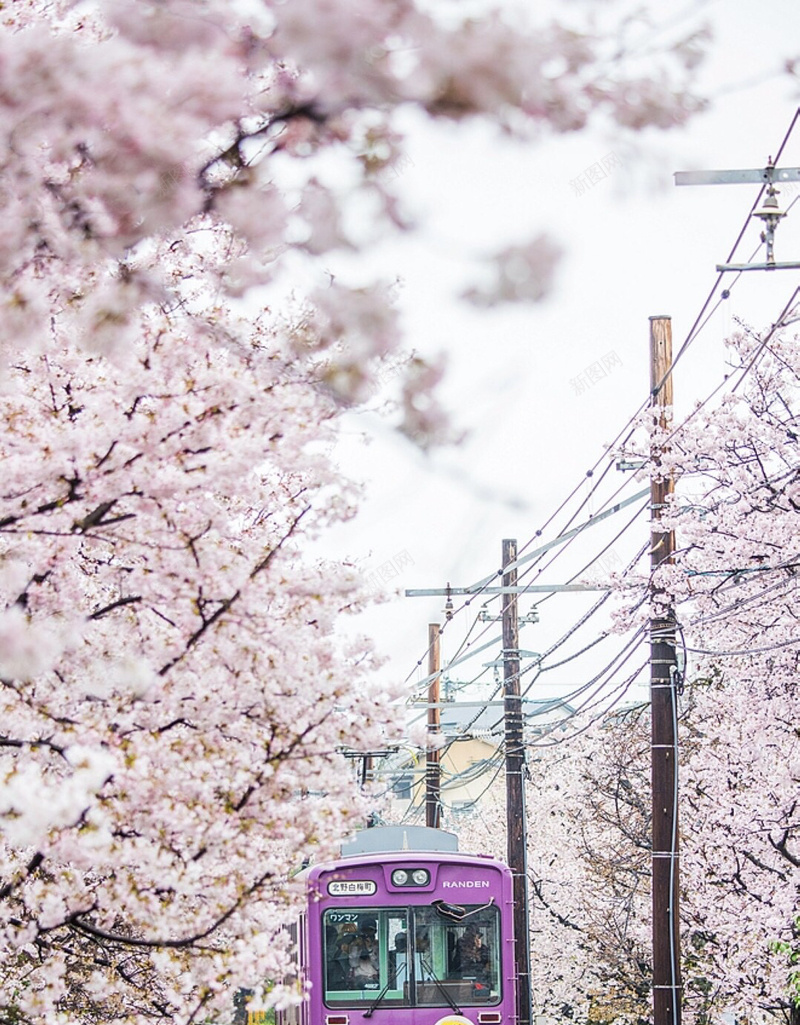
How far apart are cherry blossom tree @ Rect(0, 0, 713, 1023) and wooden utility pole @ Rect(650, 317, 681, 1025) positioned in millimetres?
6394

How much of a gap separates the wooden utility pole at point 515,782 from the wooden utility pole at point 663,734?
5394mm

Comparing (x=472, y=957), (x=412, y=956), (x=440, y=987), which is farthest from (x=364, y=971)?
(x=472, y=957)

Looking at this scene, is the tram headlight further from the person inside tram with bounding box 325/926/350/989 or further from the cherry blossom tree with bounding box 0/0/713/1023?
the cherry blossom tree with bounding box 0/0/713/1023

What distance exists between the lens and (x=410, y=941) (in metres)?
14.3

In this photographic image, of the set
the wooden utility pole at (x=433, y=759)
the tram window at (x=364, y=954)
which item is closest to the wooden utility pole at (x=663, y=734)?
the tram window at (x=364, y=954)

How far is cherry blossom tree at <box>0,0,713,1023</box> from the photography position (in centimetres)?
341

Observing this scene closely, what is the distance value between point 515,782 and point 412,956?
24.1ft

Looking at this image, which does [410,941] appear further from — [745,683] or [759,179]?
A: [759,179]

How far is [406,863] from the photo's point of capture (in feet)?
47.5

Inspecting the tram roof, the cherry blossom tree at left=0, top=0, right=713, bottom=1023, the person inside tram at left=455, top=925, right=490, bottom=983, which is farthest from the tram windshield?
the cherry blossom tree at left=0, top=0, right=713, bottom=1023

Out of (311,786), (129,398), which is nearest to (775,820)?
(311,786)

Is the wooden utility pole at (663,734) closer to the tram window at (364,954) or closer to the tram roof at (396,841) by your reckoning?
the tram roof at (396,841)

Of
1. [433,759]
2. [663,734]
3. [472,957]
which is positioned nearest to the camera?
[472,957]

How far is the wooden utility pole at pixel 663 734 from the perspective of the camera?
14156mm
